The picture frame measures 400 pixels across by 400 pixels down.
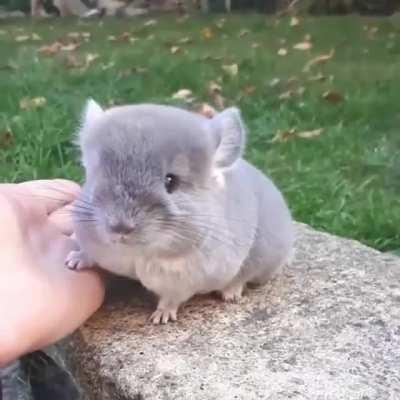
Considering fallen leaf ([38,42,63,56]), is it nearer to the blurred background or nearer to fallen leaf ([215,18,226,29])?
the blurred background

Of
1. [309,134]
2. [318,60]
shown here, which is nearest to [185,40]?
[318,60]

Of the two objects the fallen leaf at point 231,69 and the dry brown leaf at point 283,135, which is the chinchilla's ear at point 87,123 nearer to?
the dry brown leaf at point 283,135

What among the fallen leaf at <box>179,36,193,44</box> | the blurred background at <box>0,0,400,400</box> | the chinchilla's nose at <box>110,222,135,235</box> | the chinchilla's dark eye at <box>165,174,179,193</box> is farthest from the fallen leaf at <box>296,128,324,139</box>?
the fallen leaf at <box>179,36,193,44</box>

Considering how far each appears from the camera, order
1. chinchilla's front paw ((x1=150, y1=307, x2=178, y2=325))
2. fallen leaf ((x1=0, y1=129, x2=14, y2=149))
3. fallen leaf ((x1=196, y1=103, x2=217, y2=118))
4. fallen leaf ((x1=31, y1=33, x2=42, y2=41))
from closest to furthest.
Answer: chinchilla's front paw ((x1=150, y1=307, x2=178, y2=325)) → fallen leaf ((x1=196, y1=103, x2=217, y2=118)) → fallen leaf ((x1=0, y1=129, x2=14, y2=149)) → fallen leaf ((x1=31, y1=33, x2=42, y2=41))

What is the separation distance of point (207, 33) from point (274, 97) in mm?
3674

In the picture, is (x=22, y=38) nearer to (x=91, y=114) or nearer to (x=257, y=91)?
(x=257, y=91)

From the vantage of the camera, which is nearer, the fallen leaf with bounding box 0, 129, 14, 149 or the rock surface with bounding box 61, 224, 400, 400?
the rock surface with bounding box 61, 224, 400, 400

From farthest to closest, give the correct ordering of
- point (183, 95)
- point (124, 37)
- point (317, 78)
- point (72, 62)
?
point (124, 37)
point (72, 62)
point (317, 78)
point (183, 95)

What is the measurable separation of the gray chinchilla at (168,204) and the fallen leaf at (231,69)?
478cm

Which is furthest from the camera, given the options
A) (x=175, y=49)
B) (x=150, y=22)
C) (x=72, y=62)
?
(x=150, y=22)

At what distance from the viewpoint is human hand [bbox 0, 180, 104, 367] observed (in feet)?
6.56

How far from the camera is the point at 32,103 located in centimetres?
536

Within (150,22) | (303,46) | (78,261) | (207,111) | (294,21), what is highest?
(78,261)

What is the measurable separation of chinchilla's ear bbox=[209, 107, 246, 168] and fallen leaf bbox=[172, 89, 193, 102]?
12.4 ft
